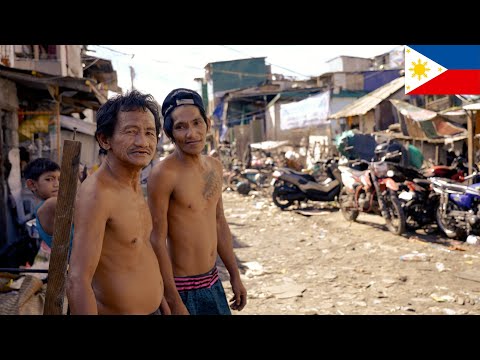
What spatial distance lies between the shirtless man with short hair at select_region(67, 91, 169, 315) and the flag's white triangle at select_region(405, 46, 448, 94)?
3160mm

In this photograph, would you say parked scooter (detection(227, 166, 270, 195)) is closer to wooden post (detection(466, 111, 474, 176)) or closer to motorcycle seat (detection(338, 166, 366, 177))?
motorcycle seat (detection(338, 166, 366, 177))

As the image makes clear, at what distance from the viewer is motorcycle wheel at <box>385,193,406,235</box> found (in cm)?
749

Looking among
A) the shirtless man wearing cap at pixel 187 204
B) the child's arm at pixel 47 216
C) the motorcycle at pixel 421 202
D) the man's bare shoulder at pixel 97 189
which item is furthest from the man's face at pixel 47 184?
the motorcycle at pixel 421 202

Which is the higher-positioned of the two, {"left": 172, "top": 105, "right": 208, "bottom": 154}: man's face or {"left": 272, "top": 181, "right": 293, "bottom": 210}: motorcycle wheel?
{"left": 172, "top": 105, "right": 208, "bottom": 154}: man's face

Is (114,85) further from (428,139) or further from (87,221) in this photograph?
(87,221)

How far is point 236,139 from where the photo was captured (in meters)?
25.7

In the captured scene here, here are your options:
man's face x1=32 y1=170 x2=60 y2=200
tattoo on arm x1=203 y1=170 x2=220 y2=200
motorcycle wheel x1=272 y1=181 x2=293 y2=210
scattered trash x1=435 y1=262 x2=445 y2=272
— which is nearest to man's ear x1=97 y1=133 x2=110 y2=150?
tattoo on arm x1=203 y1=170 x2=220 y2=200

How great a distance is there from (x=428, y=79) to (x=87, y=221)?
3890mm

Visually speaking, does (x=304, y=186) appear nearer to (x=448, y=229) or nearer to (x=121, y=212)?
(x=448, y=229)

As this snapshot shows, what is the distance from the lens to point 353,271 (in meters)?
6.06

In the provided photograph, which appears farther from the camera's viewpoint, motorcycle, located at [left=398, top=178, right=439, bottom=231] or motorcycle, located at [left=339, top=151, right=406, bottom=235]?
motorcycle, located at [left=339, top=151, right=406, bottom=235]
